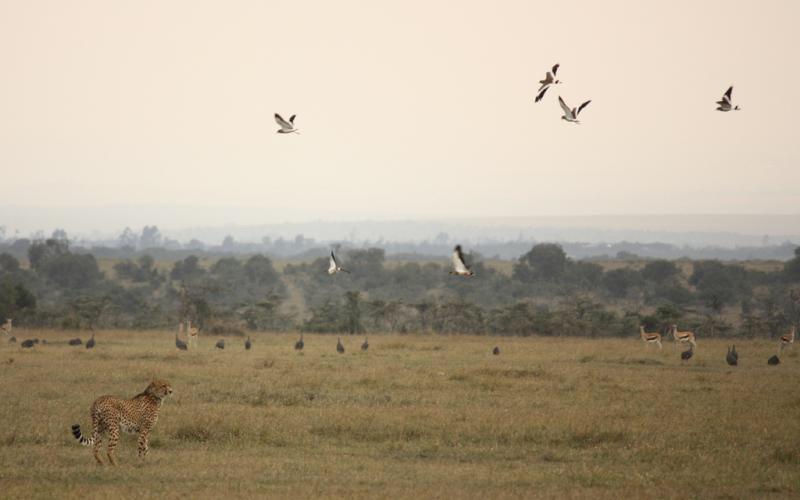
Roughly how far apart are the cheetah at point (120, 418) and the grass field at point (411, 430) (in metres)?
0.34

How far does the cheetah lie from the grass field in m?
0.34

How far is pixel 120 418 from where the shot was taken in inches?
489

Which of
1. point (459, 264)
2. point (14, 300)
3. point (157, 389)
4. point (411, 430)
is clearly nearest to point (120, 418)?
point (157, 389)

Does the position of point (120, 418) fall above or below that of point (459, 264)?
below

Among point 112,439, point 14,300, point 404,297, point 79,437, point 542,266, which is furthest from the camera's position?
point 542,266

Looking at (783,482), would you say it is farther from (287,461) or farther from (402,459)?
(287,461)

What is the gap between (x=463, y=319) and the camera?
47.9 m

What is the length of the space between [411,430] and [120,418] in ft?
15.7

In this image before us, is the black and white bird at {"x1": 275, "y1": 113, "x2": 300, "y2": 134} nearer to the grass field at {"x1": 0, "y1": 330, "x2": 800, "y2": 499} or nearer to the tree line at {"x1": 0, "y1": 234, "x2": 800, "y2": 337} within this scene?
the grass field at {"x1": 0, "y1": 330, "x2": 800, "y2": 499}

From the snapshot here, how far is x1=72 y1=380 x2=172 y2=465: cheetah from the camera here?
1225 centimetres

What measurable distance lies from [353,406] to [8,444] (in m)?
6.30

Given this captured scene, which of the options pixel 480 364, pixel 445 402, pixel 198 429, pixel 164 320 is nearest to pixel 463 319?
pixel 164 320

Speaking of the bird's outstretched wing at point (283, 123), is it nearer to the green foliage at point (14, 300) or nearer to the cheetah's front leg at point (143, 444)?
the cheetah's front leg at point (143, 444)

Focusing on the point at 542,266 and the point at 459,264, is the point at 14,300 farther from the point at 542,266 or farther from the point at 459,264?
the point at 542,266
